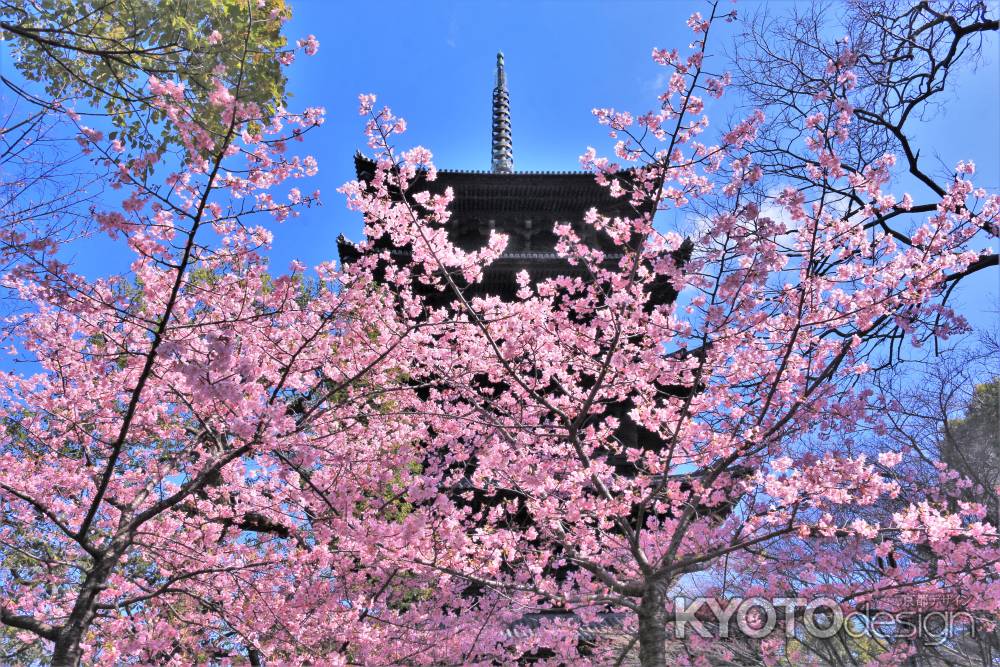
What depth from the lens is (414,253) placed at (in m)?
5.37

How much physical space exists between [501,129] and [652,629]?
26757mm

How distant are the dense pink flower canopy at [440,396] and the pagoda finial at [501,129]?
22.6 metres

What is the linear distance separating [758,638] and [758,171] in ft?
23.6

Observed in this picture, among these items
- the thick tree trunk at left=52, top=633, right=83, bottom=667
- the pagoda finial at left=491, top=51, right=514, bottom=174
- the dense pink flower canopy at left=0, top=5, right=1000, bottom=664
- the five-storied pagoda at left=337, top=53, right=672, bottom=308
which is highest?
the pagoda finial at left=491, top=51, right=514, bottom=174

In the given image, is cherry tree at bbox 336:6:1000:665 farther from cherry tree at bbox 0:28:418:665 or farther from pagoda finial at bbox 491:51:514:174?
pagoda finial at bbox 491:51:514:174

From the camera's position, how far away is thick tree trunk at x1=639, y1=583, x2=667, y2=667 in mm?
5293

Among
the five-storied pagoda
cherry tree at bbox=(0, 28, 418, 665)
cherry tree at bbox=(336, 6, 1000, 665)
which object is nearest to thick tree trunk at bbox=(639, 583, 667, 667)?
cherry tree at bbox=(336, 6, 1000, 665)

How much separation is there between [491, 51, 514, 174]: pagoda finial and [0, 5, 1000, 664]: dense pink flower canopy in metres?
22.6

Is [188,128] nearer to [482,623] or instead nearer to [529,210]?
[482,623]

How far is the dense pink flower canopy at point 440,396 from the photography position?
441cm

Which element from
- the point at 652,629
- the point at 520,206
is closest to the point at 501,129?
the point at 520,206

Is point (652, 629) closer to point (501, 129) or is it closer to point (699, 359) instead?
point (699, 359)

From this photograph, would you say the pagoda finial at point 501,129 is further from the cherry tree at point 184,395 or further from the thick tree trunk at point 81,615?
the thick tree trunk at point 81,615

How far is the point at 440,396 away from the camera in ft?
23.4
